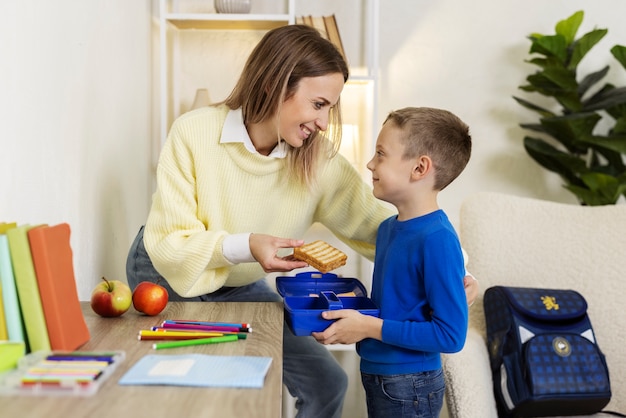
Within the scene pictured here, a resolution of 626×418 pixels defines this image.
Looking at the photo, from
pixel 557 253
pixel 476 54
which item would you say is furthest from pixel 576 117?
pixel 557 253

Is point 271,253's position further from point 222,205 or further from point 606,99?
point 606,99

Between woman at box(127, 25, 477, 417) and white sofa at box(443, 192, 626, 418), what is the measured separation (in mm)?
525

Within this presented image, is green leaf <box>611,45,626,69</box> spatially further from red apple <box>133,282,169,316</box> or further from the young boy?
red apple <box>133,282,169,316</box>

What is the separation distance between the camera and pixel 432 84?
2959 millimetres

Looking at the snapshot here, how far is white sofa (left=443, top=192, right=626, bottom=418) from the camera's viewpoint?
2100 mm

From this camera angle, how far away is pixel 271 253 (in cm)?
150

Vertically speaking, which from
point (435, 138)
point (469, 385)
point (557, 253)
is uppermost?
point (435, 138)

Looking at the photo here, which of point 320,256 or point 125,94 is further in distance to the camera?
point 125,94

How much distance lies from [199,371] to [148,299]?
0.40 metres

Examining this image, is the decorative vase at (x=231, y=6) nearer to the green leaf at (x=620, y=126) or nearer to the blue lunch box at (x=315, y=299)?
the blue lunch box at (x=315, y=299)

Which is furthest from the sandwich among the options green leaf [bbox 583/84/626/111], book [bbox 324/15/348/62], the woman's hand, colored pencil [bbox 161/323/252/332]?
green leaf [bbox 583/84/626/111]

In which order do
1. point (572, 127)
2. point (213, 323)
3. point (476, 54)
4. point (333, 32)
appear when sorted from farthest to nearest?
point (476, 54)
point (572, 127)
point (333, 32)
point (213, 323)

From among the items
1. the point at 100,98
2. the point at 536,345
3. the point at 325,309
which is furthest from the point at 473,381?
the point at 100,98

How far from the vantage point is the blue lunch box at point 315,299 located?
1397 millimetres
